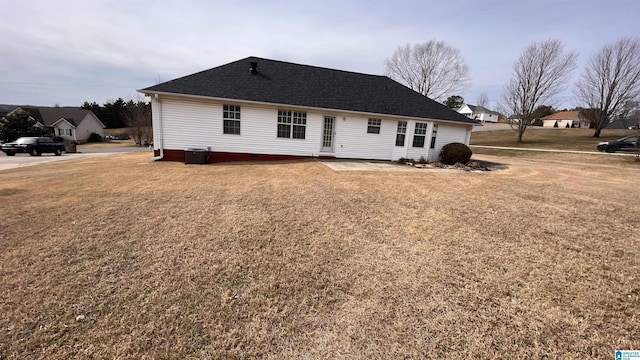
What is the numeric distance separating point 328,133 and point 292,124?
7.17 feet

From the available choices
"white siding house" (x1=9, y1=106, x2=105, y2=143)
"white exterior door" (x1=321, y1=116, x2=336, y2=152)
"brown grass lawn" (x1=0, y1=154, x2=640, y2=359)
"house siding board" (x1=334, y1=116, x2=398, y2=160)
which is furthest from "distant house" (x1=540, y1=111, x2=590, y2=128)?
"white siding house" (x1=9, y1=106, x2=105, y2=143)

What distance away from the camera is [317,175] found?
10.1 m

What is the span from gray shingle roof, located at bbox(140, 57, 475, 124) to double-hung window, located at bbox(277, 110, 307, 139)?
2.12ft

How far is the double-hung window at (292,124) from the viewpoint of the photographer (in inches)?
550

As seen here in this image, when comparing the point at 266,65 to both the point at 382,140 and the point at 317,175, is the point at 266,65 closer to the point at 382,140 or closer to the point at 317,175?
the point at 382,140

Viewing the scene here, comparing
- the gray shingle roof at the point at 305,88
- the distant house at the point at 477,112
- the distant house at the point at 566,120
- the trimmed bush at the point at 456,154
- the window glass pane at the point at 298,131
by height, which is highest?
the distant house at the point at 477,112

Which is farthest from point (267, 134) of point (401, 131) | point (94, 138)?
point (94, 138)

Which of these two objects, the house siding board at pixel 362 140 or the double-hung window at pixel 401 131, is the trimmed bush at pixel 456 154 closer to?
the double-hung window at pixel 401 131

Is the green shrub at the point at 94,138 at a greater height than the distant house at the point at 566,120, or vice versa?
the distant house at the point at 566,120

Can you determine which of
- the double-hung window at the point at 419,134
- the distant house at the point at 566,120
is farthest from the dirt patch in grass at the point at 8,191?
the distant house at the point at 566,120

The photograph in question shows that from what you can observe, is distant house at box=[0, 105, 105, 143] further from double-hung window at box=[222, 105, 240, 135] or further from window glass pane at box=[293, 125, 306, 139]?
window glass pane at box=[293, 125, 306, 139]

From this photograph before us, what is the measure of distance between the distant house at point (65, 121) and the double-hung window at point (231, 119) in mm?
43970

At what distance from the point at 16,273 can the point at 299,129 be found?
1185cm

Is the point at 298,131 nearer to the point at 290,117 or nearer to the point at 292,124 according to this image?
the point at 292,124
